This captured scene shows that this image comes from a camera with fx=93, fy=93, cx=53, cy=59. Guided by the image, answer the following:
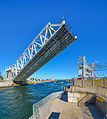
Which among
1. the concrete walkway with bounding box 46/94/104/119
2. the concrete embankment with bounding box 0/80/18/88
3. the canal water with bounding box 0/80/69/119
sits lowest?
the concrete embankment with bounding box 0/80/18/88

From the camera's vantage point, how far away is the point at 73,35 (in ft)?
65.5

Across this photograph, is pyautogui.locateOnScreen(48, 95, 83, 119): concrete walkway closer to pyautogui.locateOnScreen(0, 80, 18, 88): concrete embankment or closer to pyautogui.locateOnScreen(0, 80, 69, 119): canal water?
pyautogui.locateOnScreen(0, 80, 69, 119): canal water

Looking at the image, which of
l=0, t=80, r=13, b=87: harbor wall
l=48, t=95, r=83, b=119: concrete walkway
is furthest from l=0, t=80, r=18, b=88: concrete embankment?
l=48, t=95, r=83, b=119: concrete walkway

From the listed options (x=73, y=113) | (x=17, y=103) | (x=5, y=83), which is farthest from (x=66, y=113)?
(x=5, y=83)

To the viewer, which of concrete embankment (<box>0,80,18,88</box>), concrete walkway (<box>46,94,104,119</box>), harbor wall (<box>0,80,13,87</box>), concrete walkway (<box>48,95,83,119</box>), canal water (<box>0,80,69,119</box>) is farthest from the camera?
harbor wall (<box>0,80,13,87</box>)

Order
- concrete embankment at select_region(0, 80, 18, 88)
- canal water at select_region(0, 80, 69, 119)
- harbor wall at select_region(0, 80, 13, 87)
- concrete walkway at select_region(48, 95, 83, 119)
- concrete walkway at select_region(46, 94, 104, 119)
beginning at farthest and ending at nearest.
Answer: harbor wall at select_region(0, 80, 13, 87) < concrete embankment at select_region(0, 80, 18, 88) < canal water at select_region(0, 80, 69, 119) < concrete walkway at select_region(46, 94, 104, 119) < concrete walkway at select_region(48, 95, 83, 119)

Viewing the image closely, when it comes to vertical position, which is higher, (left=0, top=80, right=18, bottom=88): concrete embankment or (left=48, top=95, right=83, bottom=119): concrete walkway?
(left=48, top=95, right=83, bottom=119): concrete walkway

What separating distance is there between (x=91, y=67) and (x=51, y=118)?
61.0 ft

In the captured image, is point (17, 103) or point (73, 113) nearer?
point (73, 113)

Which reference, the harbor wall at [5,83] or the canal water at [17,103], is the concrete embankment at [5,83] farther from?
the canal water at [17,103]

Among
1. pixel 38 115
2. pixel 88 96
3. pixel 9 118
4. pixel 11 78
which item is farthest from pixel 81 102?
pixel 11 78

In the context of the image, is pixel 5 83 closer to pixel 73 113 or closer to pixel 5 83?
pixel 5 83

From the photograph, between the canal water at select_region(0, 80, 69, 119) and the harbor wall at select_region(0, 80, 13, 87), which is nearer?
the canal water at select_region(0, 80, 69, 119)

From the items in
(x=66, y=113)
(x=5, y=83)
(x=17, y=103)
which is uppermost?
(x=66, y=113)
